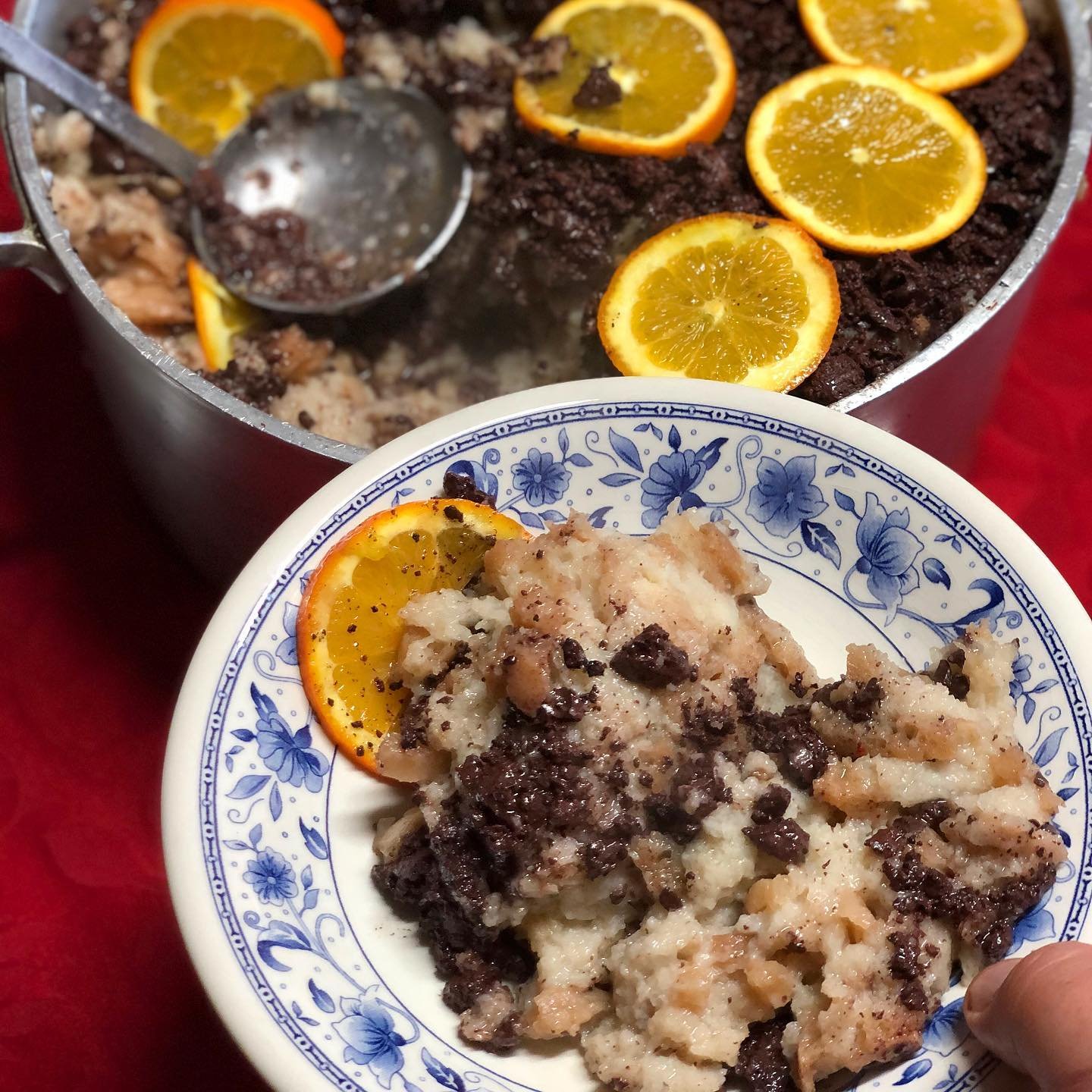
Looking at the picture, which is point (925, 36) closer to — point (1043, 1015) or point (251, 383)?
point (251, 383)

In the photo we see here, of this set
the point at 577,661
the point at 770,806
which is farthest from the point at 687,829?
the point at 577,661

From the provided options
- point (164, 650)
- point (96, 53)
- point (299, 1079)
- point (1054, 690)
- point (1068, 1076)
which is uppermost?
point (96, 53)

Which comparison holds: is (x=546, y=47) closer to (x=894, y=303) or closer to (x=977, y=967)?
(x=894, y=303)

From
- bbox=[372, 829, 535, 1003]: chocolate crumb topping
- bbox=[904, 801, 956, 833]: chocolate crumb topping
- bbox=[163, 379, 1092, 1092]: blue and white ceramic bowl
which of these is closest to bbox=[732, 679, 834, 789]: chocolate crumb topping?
bbox=[904, 801, 956, 833]: chocolate crumb topping

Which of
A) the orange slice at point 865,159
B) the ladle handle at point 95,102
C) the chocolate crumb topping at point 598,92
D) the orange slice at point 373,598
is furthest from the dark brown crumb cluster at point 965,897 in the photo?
the ladle handle at point 95,102

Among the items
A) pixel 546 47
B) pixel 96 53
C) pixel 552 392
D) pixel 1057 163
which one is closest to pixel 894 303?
pixel 1057 163

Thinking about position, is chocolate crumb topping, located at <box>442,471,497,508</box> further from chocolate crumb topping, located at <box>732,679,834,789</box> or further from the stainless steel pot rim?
chocolate crumb topping, located at <box>732,679,834,789</box>
